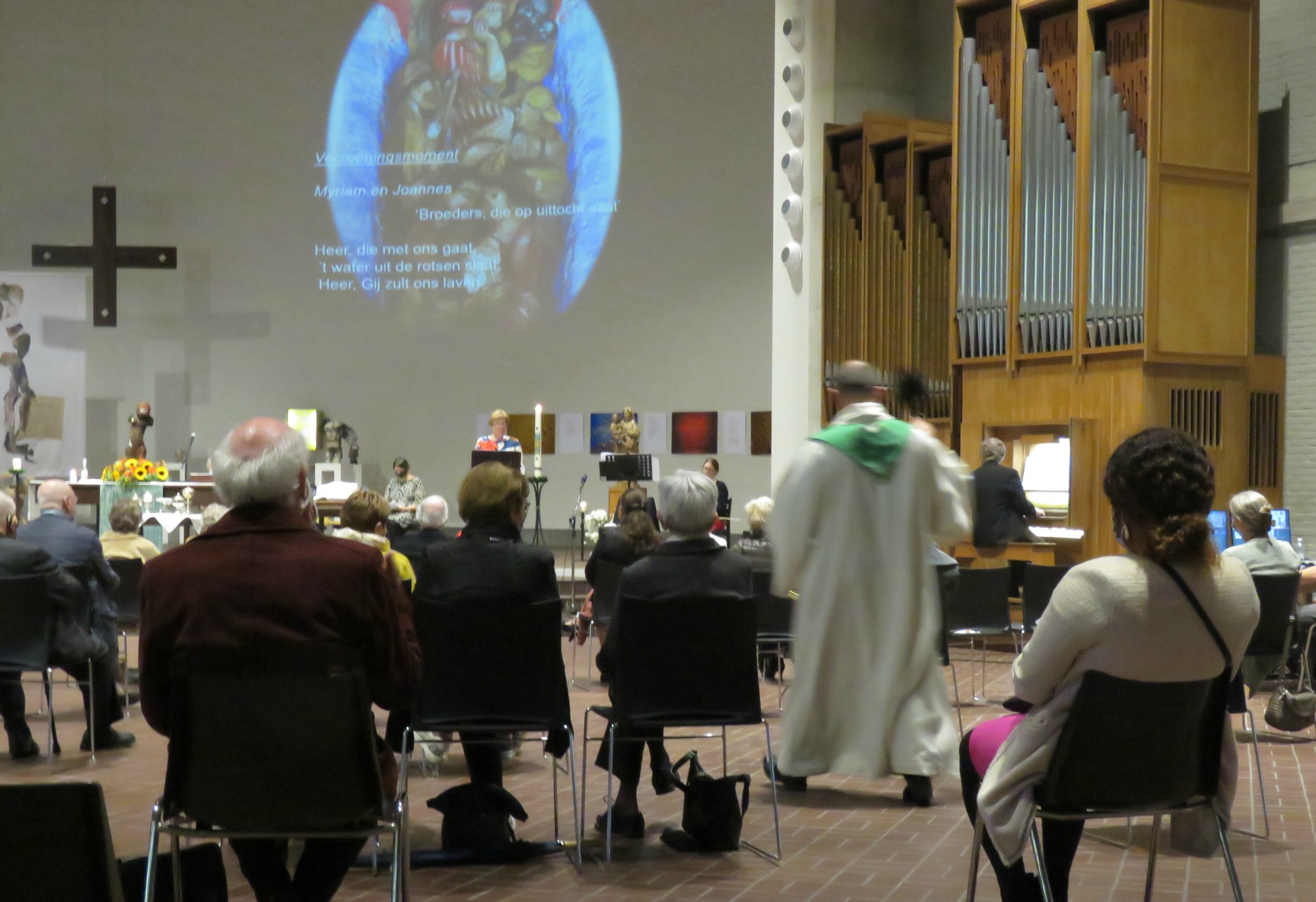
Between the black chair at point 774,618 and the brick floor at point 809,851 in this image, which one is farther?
the black chair at point 774,618

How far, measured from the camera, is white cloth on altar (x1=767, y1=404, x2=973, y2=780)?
15.6 ft

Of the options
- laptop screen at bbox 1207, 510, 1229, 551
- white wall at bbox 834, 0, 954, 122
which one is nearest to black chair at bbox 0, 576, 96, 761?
laptop screen at bbox 1207, 510, 1229, 551

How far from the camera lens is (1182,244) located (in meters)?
9.74

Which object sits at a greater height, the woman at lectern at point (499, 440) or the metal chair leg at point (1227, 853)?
the woman at lectern at point (499, 440)

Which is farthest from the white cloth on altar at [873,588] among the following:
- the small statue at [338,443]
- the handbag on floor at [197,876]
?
the small statue at [338,443]

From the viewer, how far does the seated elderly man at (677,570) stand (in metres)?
4.75

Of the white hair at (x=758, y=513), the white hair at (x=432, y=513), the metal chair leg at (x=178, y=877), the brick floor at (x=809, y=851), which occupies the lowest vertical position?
the brick floor at (x=809, y=851)

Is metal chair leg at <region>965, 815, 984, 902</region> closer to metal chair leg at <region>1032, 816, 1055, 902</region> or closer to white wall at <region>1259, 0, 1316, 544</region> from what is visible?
metal chair leg at <region>1032, 816, 1055, 902</region>

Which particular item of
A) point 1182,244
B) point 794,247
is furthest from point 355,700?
point 794,247

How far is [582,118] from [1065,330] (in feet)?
24.5

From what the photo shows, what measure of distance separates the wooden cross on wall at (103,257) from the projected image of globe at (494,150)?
8.12 ft

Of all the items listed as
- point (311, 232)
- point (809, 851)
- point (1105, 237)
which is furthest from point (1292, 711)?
point (311, 232)

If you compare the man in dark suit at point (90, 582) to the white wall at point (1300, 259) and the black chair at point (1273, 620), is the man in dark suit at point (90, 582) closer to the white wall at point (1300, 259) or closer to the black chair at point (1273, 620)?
the black chair at point (1273, 620)

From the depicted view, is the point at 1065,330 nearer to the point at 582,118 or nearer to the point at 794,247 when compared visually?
the point at 794,247
